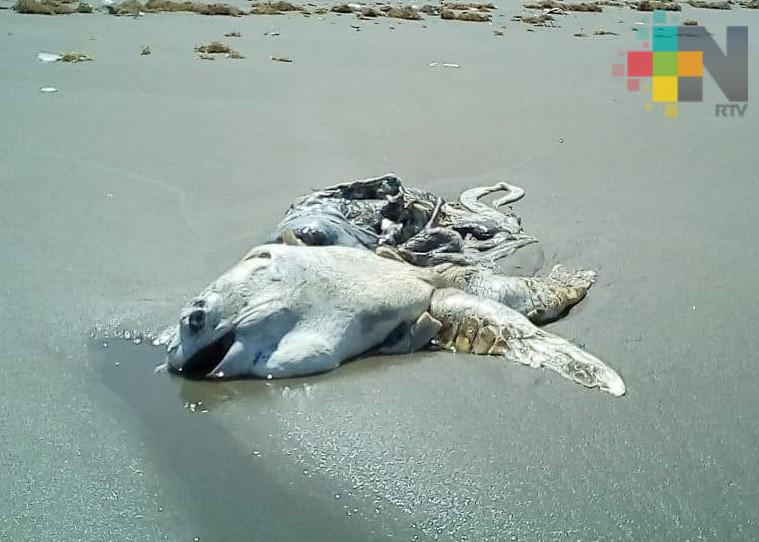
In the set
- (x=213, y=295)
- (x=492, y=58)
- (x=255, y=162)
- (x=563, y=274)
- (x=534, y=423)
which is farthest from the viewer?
(x=492, y=58)

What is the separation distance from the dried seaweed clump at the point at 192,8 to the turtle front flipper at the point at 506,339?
909 cm

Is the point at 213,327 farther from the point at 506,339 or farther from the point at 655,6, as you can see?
the point at 655,6

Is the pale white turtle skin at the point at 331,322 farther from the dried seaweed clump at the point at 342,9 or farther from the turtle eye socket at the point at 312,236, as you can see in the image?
the dried seaweed clump at the point at 342,9

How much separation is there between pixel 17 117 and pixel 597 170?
15.7 ft

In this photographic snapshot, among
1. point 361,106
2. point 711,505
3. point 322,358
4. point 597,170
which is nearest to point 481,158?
point 597,170

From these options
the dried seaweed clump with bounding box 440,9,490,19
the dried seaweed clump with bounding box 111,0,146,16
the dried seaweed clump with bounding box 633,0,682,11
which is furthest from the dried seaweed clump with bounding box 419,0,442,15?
the dried seaweed clump with bounding box 111,0,146,16

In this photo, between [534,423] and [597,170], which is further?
[597,170]

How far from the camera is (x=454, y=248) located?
4535mm

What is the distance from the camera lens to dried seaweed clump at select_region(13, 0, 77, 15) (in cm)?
1066

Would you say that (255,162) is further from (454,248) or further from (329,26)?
(329,26)

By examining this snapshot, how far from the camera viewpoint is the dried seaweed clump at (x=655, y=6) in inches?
598

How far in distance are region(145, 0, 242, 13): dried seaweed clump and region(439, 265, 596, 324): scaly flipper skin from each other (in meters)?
8.66

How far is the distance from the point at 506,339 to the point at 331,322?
2.58 feet

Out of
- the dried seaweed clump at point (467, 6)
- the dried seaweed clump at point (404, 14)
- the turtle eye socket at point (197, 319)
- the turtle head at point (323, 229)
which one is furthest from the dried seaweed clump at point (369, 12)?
the turtle eye socket at point (197, 319)
